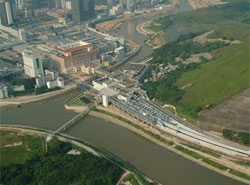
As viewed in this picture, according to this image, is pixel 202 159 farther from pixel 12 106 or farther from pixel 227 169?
pixel 12 106

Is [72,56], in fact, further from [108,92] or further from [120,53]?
[108,92]

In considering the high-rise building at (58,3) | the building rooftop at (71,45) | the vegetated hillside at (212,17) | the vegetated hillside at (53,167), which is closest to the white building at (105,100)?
the vegetated hillside at (53,167)

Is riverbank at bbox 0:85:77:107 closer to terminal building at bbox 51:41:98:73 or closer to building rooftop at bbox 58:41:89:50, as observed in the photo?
terminal building at bbox 51:41:98:73

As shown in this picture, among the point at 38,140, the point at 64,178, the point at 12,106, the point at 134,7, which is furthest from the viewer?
the point at 134,7

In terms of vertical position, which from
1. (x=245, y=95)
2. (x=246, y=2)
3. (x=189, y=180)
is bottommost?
(x=189, y=180)

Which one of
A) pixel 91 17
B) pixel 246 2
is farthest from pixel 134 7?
pixel 246 2
